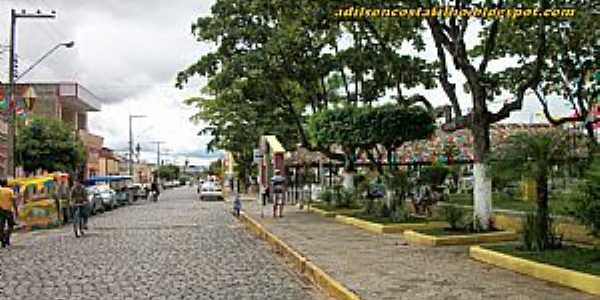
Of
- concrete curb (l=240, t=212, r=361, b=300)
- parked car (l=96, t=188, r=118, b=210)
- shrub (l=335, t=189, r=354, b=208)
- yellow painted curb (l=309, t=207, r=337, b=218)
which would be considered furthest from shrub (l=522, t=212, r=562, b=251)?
parked car (l=96, t=188, r=118, b=210)

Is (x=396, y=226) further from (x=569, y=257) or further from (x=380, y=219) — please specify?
(x=569, y=257)

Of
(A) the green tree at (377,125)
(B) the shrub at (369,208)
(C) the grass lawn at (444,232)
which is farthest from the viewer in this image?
(B) the shrub at (369,208)

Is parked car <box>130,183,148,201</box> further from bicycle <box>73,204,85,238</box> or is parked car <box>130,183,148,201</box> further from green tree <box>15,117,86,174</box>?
bicycle <box>73,204,85,238</box>

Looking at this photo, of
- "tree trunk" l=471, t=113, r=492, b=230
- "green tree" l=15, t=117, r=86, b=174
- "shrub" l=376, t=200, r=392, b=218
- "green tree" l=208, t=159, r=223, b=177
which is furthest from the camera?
"green tree" l=208, t=159, r=223, b=177

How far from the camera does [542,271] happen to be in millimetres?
10656

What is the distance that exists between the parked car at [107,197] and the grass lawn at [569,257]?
30598 millimetres

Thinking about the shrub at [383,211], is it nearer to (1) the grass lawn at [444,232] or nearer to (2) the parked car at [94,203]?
(1) the grass lawn at [444,232]

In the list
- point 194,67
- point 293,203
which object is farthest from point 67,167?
point 194,67

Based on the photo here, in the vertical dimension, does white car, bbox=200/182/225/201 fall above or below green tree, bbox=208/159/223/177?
below

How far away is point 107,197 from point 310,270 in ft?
102

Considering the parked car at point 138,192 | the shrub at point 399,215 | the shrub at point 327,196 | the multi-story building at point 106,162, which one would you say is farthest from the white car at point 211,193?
the shrub at point 399,215

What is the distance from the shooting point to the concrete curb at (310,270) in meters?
10.2

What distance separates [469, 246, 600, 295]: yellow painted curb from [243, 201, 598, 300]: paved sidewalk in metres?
0.15

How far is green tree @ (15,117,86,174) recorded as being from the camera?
39938 millimetres
